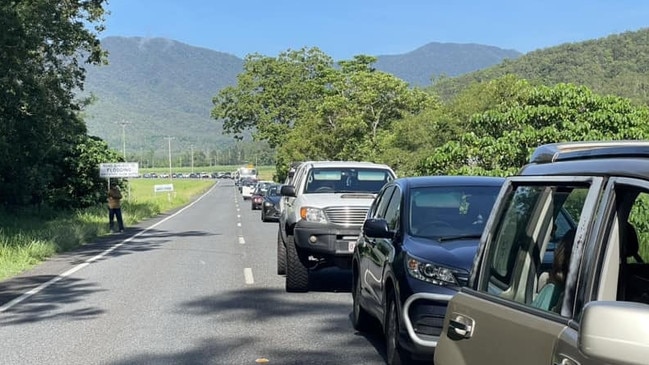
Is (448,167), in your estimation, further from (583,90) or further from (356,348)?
Result: (356,348)

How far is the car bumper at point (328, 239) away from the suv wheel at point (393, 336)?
12.8 feet

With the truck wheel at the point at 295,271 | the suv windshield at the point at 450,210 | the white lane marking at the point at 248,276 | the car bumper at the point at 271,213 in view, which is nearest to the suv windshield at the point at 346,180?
the truck wheel at the point at 295,271

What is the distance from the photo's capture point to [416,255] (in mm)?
6438

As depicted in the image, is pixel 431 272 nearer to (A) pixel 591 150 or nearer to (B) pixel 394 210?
(B) pixel 394 210

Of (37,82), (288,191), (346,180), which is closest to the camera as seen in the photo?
(288,191)

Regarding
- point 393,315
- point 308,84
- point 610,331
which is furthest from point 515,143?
point 308,84

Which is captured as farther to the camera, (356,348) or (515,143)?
(515,143)

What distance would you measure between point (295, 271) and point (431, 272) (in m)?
4.85

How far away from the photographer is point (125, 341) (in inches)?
309

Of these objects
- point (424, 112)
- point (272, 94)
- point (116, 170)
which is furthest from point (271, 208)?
point (272, 94)

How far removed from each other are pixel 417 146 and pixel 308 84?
38358 millimetres

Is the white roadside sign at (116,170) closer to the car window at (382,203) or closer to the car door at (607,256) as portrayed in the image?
the car window at (382,203)

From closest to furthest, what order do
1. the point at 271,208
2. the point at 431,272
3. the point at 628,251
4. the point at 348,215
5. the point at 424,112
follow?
the point at 628,251, the point at 431,272, the point at 348,215, the point at 271,208, the point at 424,112

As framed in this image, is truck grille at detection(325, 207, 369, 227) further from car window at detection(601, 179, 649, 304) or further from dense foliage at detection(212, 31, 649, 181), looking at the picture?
car window at detection(601, 179, 649, 304)
